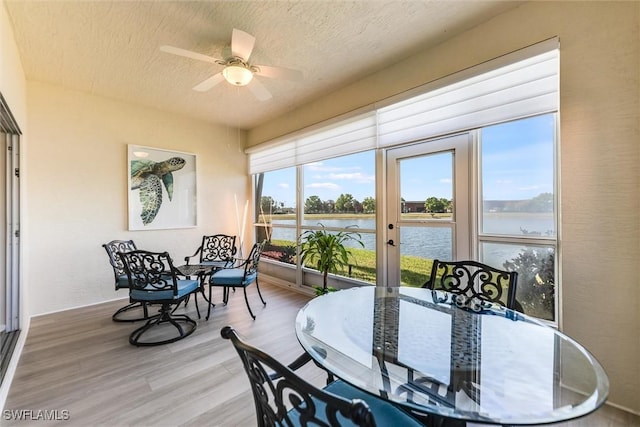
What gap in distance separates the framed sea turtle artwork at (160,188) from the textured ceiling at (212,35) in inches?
37.8

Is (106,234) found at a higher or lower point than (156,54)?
lower

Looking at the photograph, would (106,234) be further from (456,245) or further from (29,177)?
(456,245)

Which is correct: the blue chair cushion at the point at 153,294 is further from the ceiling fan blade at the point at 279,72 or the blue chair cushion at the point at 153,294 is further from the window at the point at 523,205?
the window at the point at 523,205

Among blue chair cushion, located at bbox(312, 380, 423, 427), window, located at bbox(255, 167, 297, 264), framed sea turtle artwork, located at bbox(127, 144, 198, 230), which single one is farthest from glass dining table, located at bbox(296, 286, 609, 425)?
framed sea turtle artwork, located at bbox(127, 144, 198, 230)

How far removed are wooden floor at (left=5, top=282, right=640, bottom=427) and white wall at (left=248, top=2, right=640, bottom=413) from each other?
0.46 metres

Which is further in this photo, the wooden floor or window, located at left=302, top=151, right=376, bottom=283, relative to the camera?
window, located at left=302, top=151, right=376, bottom=283

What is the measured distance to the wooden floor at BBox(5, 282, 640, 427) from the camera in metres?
1.59

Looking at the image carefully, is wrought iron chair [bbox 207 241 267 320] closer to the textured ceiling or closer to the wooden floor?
the wooden floor

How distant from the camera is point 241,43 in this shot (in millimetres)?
2049

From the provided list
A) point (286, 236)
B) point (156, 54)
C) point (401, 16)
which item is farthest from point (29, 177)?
point (401, 16)

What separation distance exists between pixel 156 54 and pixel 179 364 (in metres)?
2.81

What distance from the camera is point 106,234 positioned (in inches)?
140

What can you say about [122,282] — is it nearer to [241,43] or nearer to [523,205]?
[241,43]

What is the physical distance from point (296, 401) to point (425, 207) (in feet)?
7.83
